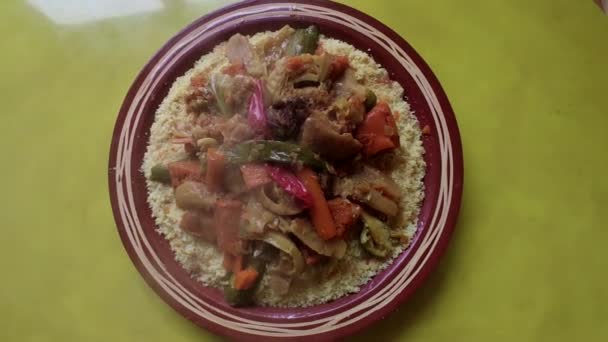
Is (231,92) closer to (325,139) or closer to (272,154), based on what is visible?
(272,154)

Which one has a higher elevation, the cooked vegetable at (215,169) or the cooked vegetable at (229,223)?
the cooked vegetable at (215,169)

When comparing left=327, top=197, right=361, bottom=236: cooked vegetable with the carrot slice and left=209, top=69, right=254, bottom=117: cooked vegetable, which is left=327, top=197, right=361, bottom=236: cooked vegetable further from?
left=209, top=69, right=254, bottom=117: cooked vegetable

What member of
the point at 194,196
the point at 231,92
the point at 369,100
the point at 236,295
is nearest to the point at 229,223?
the point at 194,196

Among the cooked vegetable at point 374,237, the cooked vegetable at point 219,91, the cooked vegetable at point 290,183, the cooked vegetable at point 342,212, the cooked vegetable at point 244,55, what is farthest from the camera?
the cooked vegetable at point 244,55

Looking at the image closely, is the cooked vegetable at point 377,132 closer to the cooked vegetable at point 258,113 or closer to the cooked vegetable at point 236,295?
the cooked vegetable at point 258,113

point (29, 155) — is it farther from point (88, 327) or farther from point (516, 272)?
point (516, 272)

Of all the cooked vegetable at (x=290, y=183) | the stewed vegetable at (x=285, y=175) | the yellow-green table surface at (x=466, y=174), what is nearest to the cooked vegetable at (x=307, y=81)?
the stewed vegetable at (x=285, y=175)
